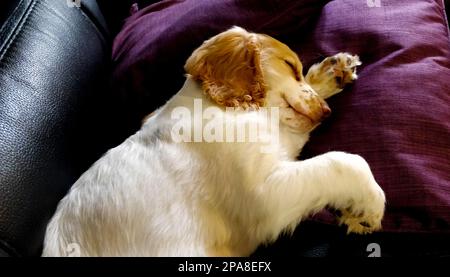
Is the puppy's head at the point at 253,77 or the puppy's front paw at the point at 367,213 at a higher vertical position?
the puppy's head at the point at 253,77

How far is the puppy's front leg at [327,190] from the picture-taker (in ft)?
4.00

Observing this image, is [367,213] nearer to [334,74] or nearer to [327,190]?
[327,190]

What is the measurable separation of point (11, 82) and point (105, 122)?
447 millimetres

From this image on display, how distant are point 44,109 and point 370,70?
0.88 metres

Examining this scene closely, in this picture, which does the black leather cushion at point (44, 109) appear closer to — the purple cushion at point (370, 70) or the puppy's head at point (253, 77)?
the purple cushion at point (370, 70)

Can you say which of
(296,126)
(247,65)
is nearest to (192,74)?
(247,65)

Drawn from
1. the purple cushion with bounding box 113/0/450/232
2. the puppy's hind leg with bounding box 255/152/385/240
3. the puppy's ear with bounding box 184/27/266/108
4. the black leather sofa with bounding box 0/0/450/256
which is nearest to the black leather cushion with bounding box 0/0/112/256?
the black leather sofa with bounding box 0/0/450/256

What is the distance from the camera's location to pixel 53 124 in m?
1.37

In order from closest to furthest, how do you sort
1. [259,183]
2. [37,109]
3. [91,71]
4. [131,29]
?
[259,183], [37,109], [91,71], [131,29]

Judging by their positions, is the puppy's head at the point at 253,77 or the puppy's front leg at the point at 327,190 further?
the puppy's head at the point at 253,77

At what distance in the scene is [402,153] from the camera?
127 cm

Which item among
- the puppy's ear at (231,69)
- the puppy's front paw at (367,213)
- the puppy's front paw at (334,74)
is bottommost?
the puppy's front paw at (367,213)

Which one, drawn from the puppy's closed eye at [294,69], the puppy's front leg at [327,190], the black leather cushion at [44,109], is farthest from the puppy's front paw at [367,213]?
the black leather cushion at [44,109]
